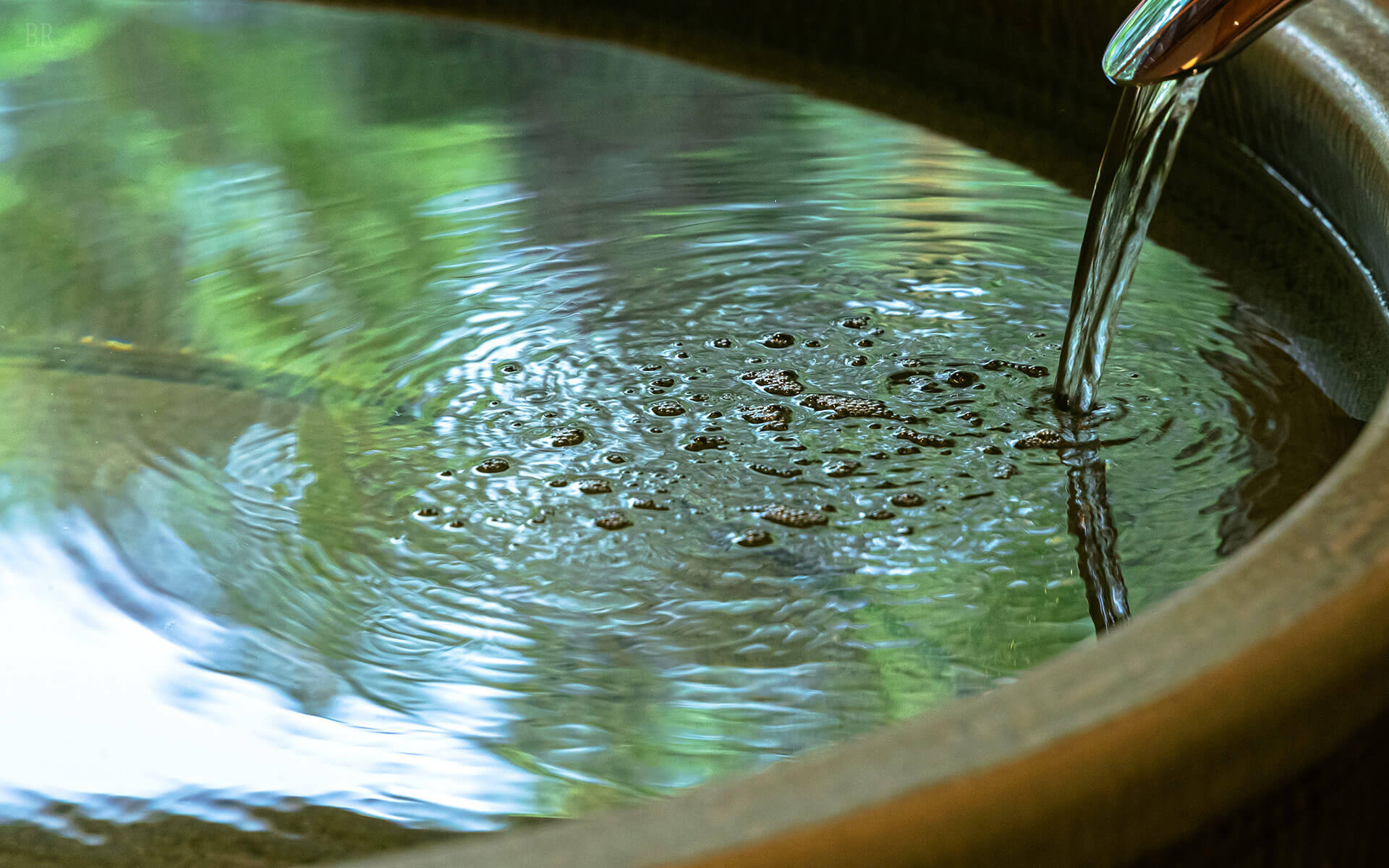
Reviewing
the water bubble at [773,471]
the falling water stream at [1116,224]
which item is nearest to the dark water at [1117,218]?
the falling water stream at [1116,224]

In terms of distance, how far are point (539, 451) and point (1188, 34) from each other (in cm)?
23

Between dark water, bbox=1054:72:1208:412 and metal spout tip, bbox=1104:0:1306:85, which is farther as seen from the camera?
dark water, bbox=1054:72:1208:412

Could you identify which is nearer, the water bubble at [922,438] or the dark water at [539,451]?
the dark water at [539,451]

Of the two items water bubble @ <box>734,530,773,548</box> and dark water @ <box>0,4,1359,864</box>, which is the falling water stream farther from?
water bubble @ <box>734,530,773,548</box>

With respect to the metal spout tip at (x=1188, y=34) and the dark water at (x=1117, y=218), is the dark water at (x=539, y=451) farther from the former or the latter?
the metal spout tip at (x=1188, y=34)

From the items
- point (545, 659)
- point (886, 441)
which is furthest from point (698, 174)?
point (545, 659)

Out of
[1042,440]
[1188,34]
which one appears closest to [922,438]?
[1042,440]

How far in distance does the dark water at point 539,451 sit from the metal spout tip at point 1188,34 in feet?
0.41

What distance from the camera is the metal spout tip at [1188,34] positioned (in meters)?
0.37

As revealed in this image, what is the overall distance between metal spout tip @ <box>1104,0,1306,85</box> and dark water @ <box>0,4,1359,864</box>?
0.41 feet

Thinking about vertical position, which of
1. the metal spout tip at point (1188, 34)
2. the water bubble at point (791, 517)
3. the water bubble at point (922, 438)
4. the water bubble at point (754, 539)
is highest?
the metal spout tip at point (1188, 34)

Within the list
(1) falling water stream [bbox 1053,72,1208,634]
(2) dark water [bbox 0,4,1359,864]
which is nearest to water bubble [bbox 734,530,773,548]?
(2) dark water [bbox 0,4,1359,864]

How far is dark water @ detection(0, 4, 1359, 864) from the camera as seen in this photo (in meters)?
0.33

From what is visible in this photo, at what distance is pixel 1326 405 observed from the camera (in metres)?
0.48
